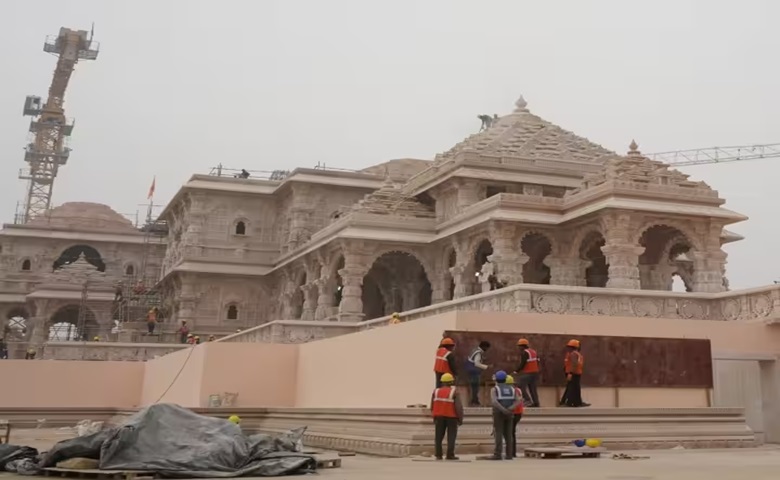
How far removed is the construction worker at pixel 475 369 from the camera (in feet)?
38.0

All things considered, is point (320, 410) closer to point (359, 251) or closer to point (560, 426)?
point (560, 426)

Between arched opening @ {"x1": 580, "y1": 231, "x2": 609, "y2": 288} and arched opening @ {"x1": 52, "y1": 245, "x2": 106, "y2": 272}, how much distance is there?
29403 millimetres

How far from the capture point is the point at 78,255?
152 ft

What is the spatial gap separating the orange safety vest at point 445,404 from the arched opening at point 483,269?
1311 centimetres

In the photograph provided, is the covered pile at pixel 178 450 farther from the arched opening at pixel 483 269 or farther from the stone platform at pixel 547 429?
the arched opening at pixel 483 269

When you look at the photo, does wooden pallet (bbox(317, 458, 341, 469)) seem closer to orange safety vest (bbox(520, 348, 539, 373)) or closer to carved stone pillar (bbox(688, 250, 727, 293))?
orange safety vest (bbox(520, 348, 539, 373))

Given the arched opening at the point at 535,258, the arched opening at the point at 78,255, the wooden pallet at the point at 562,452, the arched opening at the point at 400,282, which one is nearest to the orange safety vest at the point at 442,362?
the wooden pallet at the point at 562,452

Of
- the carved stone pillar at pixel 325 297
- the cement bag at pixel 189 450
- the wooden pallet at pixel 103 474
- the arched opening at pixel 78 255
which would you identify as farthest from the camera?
the arched opening at pixel 78 255

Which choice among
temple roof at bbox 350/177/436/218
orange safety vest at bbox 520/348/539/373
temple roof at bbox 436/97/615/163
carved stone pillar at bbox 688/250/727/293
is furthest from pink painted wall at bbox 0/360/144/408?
carved stone pillar at bbox 688/250/727/293

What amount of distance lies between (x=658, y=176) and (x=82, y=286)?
2575 cm

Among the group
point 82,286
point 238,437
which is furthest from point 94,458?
point 82,286

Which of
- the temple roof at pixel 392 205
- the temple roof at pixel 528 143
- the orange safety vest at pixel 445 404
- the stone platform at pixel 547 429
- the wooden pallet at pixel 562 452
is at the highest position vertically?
the temple roof at pixel 528 143

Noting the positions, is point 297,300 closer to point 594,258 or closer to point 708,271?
point 594,258

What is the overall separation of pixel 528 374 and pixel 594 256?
51.7 ft
